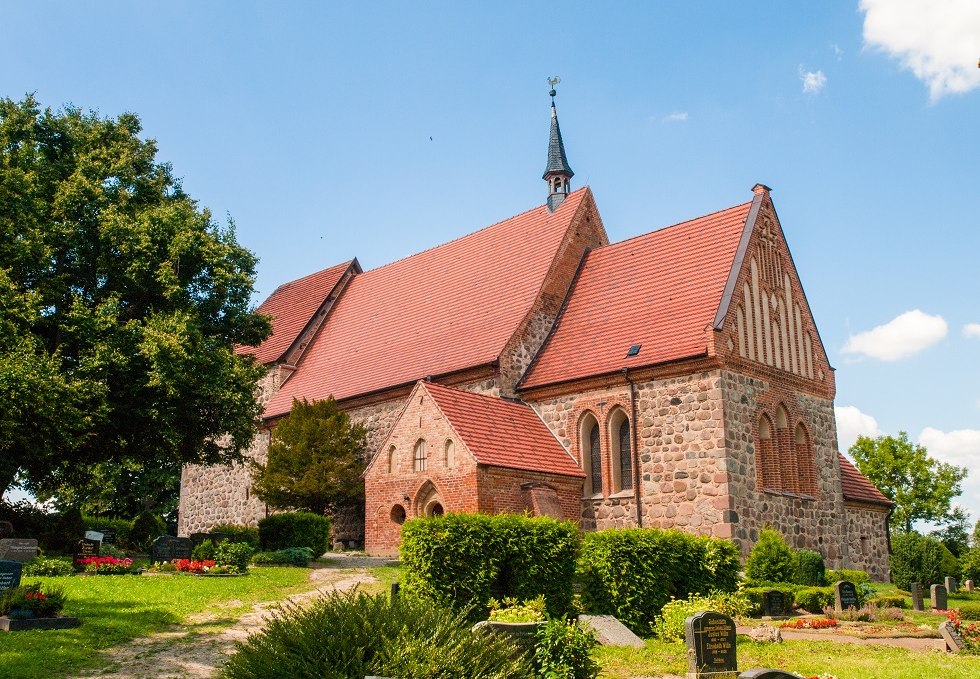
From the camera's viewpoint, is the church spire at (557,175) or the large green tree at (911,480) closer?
the church spire at (557,175)

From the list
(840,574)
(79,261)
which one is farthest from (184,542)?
(840,574)

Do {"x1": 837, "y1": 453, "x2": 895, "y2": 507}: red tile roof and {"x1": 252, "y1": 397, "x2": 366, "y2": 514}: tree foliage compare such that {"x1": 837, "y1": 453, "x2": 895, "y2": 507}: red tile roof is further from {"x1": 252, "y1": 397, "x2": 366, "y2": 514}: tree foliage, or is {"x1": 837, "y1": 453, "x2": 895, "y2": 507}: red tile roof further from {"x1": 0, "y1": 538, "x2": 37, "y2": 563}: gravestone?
{"x1": 0, "y1": 538, "x2": 37, "y2": 563}: gravestone

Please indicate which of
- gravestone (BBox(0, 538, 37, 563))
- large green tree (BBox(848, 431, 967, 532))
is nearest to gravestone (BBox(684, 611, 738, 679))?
gravestone (BBox(0, 538, 37, 563))

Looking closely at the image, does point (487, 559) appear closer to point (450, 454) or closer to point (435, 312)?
point (450, 454)

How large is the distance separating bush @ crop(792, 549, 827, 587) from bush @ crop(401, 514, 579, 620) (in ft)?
21.5

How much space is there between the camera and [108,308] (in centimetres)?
2092

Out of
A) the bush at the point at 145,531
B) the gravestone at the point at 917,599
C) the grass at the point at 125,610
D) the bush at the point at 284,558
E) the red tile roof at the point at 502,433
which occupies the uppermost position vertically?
the red tile roof at the point at 502,433

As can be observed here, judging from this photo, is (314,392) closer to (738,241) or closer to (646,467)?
(646,467)

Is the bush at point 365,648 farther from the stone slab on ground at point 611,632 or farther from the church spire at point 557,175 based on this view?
the church spire at point 557,175

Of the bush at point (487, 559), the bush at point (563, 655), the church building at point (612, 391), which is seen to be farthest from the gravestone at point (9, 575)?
the church building at point (612, 391)

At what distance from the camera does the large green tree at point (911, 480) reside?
4788 cm

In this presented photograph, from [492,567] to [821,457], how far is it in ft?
42.9

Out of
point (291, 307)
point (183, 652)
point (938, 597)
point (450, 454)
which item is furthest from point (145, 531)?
point (938, 597)

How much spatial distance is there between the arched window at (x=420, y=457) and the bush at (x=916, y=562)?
544 inches
